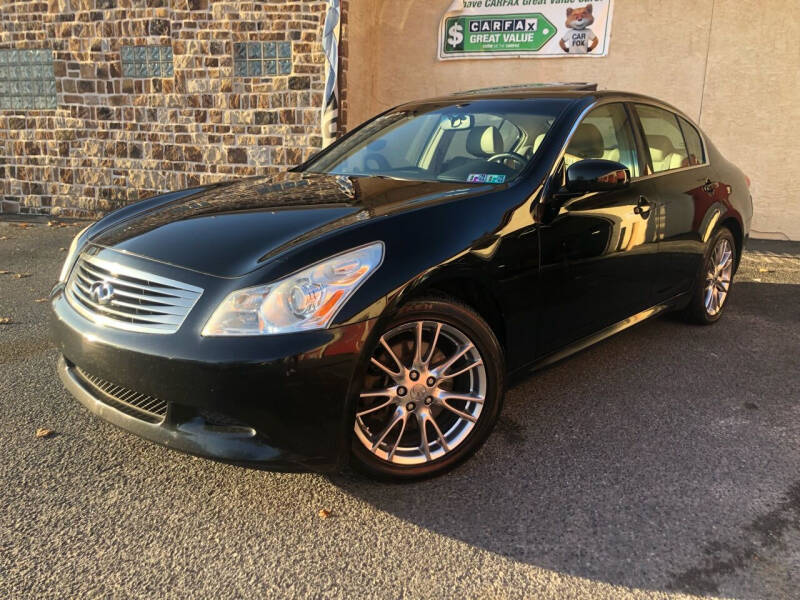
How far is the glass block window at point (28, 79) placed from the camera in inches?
377

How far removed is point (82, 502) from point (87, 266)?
0.98 meters

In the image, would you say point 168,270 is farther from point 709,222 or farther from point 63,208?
point 63,208

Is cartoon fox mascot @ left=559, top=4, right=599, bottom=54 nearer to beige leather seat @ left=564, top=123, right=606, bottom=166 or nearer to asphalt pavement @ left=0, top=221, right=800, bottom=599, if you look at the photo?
beige leather seat @ left=564, top=123, right=606, bottom=166

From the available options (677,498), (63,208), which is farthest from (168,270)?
(63,208)

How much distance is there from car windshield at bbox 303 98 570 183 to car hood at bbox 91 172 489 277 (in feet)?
0.74

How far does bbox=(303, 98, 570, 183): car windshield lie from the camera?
3252 mm

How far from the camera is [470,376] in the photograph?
9.00 feet

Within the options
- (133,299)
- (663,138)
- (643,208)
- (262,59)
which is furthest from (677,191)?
(262,59)

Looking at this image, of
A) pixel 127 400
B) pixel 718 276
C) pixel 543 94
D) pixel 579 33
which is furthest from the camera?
pixel 579 33

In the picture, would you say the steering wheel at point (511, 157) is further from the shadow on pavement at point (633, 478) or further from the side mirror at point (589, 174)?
the shadow on pavement at point (633, 478)

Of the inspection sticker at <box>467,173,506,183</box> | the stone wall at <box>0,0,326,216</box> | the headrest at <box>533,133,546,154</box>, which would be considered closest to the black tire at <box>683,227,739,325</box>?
the headrest at <box>533,133,546,154</box>

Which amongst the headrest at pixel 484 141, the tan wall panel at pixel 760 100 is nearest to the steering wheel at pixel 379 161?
the headrest at pixel 484 141

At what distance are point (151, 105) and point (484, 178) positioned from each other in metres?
7.72

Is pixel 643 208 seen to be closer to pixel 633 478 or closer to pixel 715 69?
pixel 633 478
